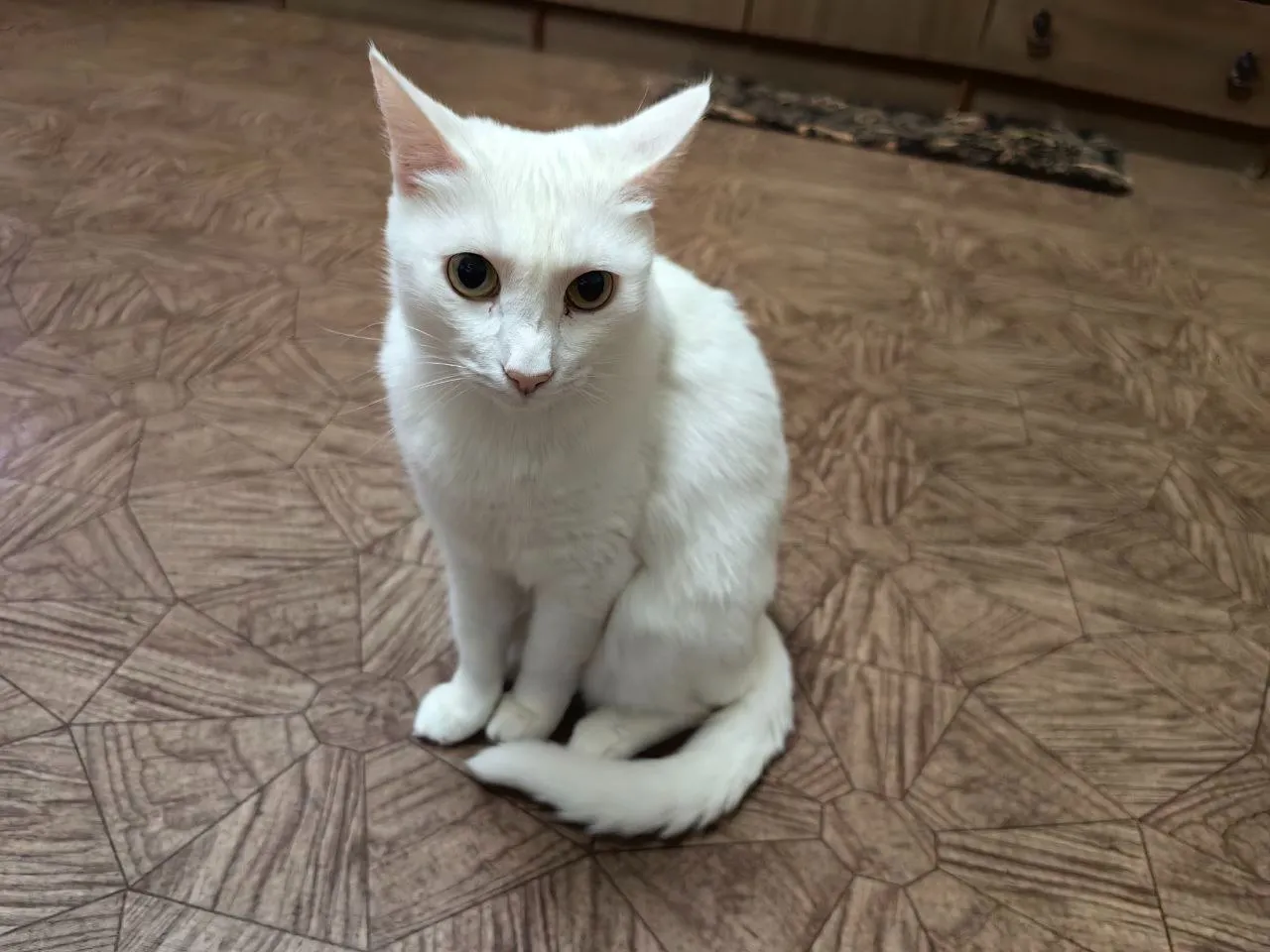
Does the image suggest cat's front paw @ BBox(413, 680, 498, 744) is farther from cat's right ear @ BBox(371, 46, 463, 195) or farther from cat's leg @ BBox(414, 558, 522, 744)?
cat's right ear @ BBox(371, 46, 463, 195)

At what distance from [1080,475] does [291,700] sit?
118cm

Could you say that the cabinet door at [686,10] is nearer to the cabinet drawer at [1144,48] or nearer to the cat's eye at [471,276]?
the cabinet drawer at [1144,48]

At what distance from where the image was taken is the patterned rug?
235 centimetres

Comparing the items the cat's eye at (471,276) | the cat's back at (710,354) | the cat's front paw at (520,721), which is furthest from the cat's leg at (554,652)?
the cat's eye at (471,276)

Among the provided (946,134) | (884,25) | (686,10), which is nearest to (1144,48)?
(946,134)

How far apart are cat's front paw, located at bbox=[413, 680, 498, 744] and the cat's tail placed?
1.8 inches

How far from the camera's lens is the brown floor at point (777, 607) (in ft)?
Answer: 2.97

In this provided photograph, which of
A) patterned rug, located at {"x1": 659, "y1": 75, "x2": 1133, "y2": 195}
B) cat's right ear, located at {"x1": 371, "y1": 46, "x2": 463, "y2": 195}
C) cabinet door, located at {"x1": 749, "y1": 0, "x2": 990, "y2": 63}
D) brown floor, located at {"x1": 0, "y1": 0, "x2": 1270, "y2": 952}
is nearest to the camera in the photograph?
cat's right ear, located at {"x1": 371, "y1": 46, "x2": 463, "y2": 195}

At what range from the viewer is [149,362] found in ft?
4.72

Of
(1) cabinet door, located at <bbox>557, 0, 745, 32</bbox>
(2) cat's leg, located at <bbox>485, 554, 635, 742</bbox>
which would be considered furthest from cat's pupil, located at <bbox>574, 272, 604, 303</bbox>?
(1) cabinet door, located at <bbox>557, 0, 745, 32</bbox>

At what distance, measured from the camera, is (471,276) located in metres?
0.69

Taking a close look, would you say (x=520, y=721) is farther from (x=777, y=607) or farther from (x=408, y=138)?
(x=408, y=138)

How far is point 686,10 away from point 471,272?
86.5 inches

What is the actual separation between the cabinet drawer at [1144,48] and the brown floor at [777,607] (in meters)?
0.64
